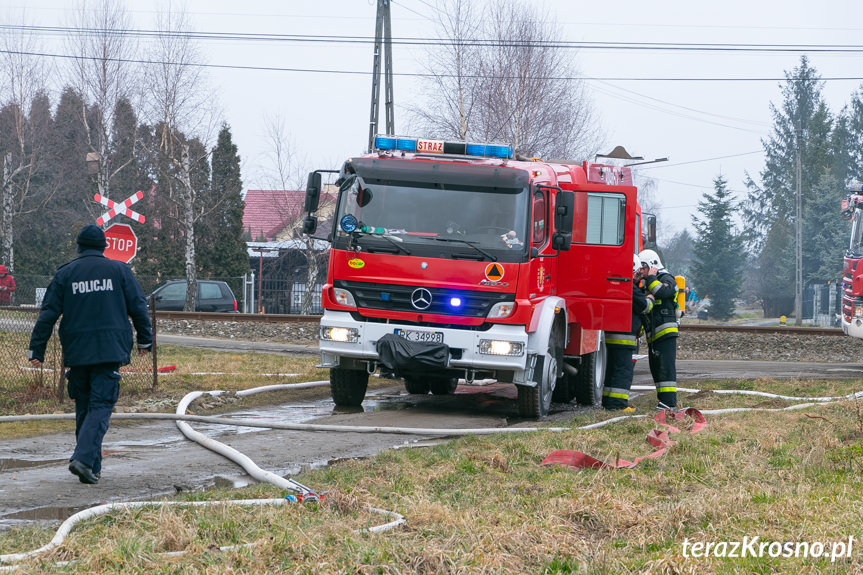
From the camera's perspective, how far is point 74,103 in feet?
135

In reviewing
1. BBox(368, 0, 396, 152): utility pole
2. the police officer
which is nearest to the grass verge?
the police officer

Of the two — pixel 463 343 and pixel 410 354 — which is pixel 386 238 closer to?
pixel 410 354

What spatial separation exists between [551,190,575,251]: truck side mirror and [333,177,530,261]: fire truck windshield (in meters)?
0.58

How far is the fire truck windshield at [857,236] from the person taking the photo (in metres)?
17.8

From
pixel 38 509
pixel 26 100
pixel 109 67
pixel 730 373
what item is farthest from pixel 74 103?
pixel 38 509

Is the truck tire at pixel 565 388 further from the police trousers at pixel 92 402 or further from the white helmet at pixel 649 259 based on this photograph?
the police trousers at pixel 92 402

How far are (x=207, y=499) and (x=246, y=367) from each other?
907cm

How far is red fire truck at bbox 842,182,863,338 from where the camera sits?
17.3 meters

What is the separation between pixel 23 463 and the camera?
6.75 metres

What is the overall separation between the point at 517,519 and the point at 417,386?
7.53m

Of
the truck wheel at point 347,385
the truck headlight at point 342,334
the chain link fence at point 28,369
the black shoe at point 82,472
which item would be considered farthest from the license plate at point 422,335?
the black shoe at point 82,472

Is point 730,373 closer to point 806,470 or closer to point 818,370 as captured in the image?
point 818,370

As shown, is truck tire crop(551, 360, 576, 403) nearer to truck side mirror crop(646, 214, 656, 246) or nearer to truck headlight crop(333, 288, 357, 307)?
truck headlight crop(333, 288, 357, 307)

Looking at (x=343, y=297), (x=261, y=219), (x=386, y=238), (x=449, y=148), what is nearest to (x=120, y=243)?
(x=343, y=297)
